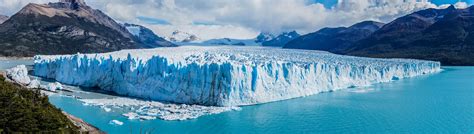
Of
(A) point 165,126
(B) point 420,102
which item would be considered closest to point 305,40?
(B) point 420,102

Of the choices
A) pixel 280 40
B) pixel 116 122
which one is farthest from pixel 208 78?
pixel 280 40

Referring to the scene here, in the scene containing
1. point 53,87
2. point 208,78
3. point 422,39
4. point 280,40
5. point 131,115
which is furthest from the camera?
point 280,40

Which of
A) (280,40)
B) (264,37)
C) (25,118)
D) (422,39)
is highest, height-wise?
(264,37)

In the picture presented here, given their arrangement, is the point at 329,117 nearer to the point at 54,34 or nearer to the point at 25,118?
the point at 25,118

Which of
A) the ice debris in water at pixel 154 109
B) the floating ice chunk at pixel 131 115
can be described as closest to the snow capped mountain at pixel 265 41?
the ice debris in water at pixel 154 109

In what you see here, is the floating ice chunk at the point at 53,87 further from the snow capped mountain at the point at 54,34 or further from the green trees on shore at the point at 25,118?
the snow capped mountain at the point at 54,34

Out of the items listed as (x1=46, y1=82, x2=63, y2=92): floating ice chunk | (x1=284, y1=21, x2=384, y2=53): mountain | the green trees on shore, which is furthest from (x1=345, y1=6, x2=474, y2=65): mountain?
the green trees on shore

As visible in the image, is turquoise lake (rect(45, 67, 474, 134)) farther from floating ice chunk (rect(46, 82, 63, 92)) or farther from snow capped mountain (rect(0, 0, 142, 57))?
snow capped mountain (rect(0, 0, 142, 57))
